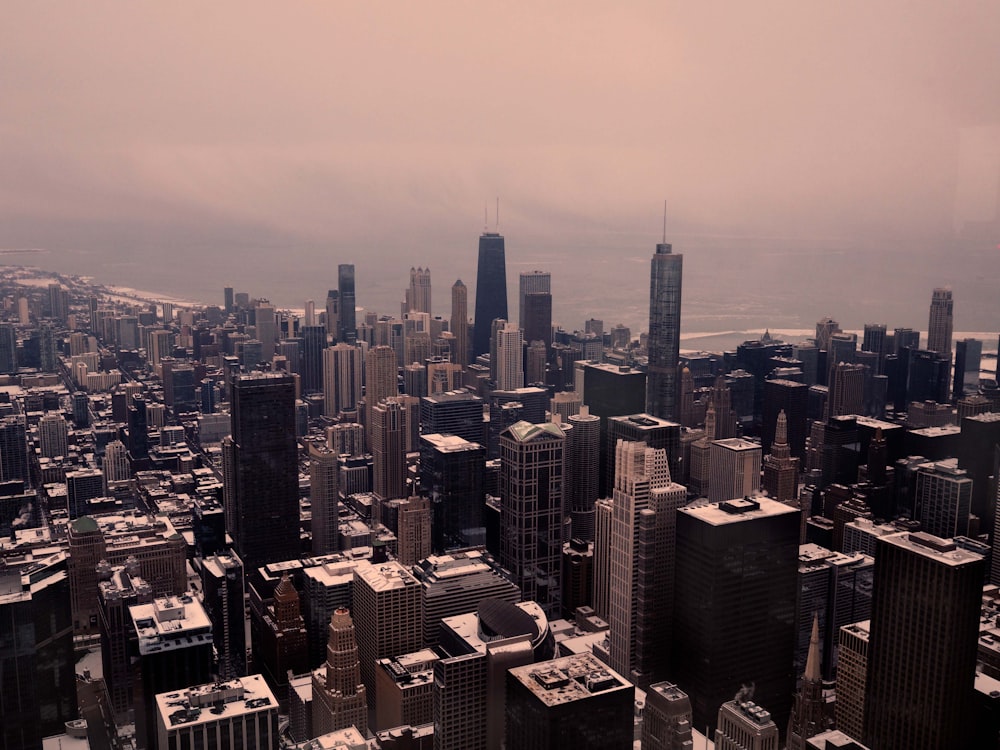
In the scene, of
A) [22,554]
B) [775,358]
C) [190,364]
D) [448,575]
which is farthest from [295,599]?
[775,358]

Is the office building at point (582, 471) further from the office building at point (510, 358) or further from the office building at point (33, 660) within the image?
the office building at point (33, 660)

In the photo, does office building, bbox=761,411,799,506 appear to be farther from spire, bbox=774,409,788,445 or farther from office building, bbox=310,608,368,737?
office building, bbox=310,608,368,737

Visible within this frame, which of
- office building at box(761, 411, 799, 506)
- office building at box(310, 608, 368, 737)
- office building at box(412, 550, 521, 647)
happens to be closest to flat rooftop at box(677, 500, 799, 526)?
office building at box(761, 411, 799, 506)

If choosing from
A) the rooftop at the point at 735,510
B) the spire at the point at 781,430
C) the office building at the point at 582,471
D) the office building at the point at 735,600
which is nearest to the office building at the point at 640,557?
the office building at the point at 735,600

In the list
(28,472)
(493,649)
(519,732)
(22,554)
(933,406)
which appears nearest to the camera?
(519,732)

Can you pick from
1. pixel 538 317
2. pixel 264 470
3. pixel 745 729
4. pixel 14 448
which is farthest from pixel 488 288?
pixel 745 729

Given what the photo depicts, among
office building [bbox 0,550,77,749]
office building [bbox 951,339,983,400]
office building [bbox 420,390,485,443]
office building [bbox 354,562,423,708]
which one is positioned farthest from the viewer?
office building [bbox 420,390,485,443]

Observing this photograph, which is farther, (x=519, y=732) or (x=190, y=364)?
(x=190, y=364)

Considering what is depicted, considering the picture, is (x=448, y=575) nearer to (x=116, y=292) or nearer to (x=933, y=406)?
(x=116, y=292)
